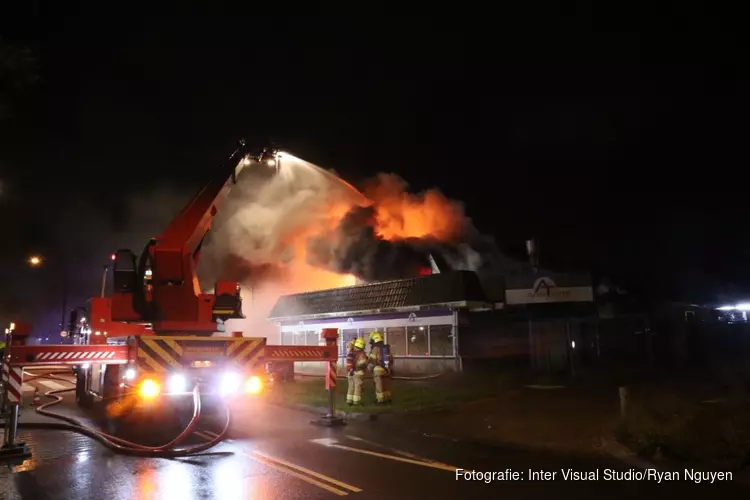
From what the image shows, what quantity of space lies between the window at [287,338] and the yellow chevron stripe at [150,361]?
1765 centimetres

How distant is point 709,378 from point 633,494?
1200 centimetres

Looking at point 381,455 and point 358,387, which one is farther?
point 358,387

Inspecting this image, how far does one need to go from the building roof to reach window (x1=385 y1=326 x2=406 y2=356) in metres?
1.00

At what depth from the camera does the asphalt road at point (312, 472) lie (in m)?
5.61

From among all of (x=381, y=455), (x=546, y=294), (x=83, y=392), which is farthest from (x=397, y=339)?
(x=381, y=455)

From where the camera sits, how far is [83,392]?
12.8m

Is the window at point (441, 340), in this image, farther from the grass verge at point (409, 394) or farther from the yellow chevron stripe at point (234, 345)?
the yellow chevron stripe at point (234, 345)

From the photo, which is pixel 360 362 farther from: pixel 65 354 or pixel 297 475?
pixel 65 354

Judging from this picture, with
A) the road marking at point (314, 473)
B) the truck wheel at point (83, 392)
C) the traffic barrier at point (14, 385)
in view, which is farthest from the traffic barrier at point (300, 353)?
the truck wheel at point (83, 392)

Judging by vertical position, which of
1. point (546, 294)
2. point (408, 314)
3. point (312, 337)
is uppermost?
point (546, 294)

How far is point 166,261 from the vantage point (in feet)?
29.0

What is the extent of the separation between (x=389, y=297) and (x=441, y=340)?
8.82ft

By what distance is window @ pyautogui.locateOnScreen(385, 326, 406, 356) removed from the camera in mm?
19953

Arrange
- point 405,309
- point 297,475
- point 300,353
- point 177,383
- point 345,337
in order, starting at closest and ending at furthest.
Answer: point 297,475
point 177,383
point 300,353
point 405,309
point 345,337
